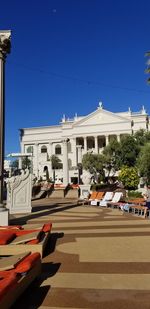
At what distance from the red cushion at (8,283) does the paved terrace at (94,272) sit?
2.30ft

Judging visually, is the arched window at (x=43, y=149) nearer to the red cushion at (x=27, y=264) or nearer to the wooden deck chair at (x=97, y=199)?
the wooden deck chair at (x=97, y=199)

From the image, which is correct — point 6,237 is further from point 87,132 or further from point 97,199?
point 87,132

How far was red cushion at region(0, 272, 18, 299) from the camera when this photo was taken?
4.26 m

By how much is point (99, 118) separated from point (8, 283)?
86.3 metres

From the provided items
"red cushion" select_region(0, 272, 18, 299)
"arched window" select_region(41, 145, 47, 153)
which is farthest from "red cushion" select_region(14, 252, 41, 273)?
"arched window" select_region(41, 145, 47, 153)

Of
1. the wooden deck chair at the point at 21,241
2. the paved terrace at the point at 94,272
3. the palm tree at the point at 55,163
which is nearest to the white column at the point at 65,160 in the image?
the paved terrace at the point at 94,272

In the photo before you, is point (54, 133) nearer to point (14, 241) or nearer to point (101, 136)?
point (101, 136)

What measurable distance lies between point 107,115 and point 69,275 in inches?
3305

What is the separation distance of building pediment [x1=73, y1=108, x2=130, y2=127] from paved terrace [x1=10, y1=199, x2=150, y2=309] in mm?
77913

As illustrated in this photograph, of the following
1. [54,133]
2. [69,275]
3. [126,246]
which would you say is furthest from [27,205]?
[54,133]

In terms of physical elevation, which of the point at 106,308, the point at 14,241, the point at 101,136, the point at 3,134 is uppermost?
the point at 101,136

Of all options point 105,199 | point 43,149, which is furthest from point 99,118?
point 105,199

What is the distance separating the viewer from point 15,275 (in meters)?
4.82

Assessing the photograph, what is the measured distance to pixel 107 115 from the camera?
293 feet
